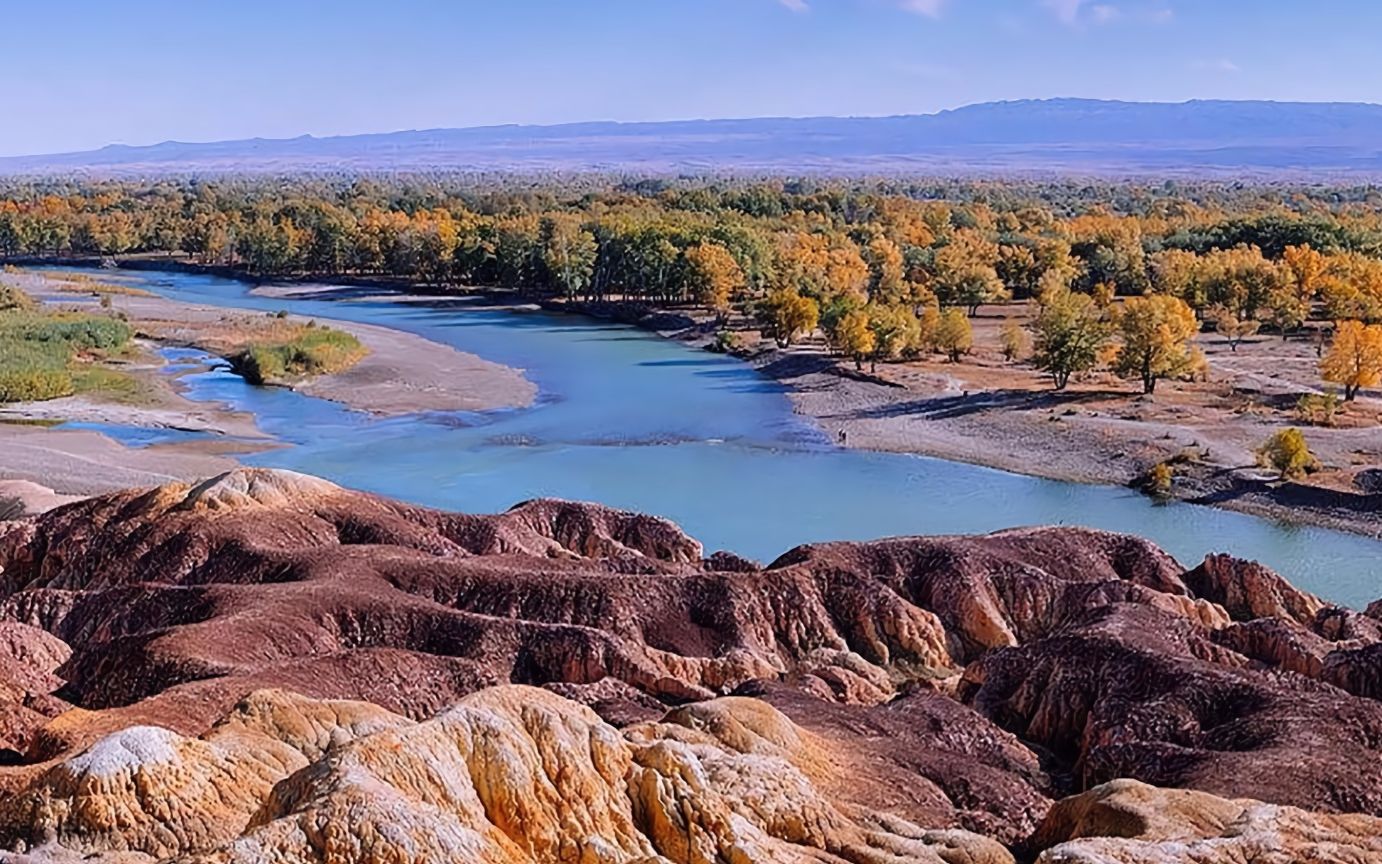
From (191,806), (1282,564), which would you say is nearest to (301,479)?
(191,806)

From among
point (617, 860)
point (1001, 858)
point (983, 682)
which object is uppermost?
point (617, 860)

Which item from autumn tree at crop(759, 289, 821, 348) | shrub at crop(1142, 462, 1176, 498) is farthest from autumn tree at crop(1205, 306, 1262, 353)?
shrub at crop(1142, 462, 1176, 498)

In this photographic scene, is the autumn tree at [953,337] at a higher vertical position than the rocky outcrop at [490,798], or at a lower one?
lower

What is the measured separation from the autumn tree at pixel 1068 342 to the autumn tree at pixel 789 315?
62.9ft

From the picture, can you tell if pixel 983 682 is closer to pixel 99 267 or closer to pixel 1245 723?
pixel 1245 723

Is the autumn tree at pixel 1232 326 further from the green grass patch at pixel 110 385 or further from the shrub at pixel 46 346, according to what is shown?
the shrub at pixel 46 346

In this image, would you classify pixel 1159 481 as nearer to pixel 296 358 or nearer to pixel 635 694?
pixel 635 694

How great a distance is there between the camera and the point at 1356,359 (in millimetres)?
73875

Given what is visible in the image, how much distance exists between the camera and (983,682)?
108 feet

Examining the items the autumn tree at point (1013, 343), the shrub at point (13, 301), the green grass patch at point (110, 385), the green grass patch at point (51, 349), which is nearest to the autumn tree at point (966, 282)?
the autumn tree at point (1013, 343)

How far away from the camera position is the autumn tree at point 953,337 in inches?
3629

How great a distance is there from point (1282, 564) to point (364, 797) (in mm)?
44847

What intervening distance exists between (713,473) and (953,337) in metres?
31.5

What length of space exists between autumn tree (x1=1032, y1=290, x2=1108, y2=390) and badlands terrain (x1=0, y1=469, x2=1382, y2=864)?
38.1 meters
